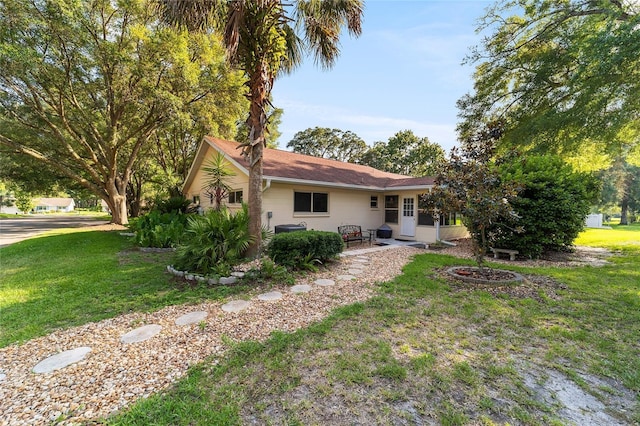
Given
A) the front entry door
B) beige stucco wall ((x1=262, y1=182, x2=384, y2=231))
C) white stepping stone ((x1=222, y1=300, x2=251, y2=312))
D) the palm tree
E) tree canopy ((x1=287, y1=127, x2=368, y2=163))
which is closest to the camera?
white stepping stone ((x1=222, y1=300, x2=251, y2=312))

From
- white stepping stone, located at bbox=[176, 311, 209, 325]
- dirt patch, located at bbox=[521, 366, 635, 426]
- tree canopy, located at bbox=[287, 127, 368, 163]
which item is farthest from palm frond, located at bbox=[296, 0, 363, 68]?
tree canopy, located at bbox=[287, 127, 368, 163]

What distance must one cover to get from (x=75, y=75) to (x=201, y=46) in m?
6.27

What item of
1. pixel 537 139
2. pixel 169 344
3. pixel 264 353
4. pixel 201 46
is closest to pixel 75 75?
pixel 201 46

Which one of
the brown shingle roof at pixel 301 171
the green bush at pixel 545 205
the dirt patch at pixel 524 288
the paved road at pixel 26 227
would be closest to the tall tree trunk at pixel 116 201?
the paved road at pixel 26 227

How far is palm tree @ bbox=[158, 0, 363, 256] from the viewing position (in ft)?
18.4

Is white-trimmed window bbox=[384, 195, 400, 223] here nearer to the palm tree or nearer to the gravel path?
the palm tree

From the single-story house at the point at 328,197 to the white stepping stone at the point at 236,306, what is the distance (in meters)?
5.03

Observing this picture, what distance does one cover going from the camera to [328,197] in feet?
37.5

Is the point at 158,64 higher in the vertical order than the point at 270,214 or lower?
higher

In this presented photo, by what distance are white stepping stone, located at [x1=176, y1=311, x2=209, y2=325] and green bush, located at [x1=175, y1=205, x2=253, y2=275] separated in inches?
61.0

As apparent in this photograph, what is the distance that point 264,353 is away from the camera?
3.06 m

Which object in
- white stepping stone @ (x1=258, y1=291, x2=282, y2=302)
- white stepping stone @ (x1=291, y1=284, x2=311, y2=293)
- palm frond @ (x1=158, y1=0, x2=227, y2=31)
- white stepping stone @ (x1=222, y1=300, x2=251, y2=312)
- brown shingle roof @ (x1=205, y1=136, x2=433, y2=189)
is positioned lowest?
white stepping stone @ (x1=222, y1=300, x2=251, y2=312)

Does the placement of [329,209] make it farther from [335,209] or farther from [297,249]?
[297,249]

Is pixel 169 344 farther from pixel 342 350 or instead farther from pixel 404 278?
pixel 404 278
